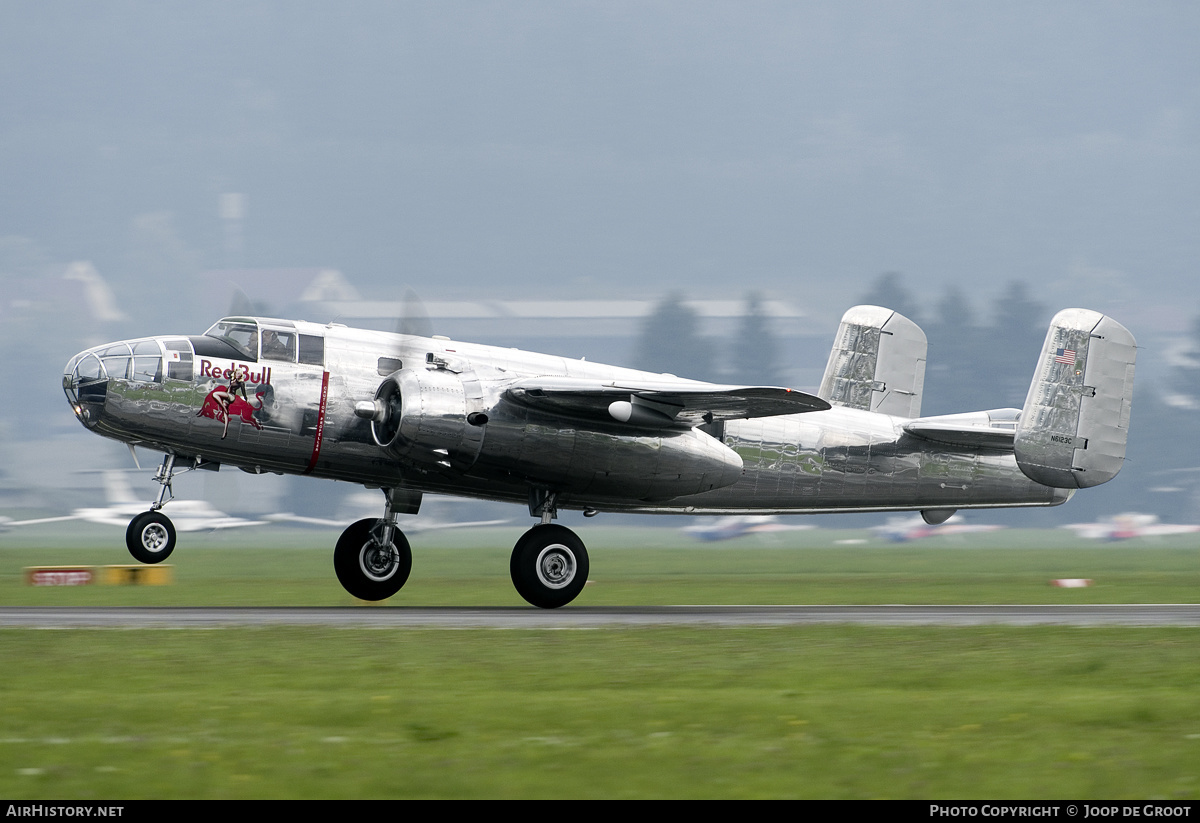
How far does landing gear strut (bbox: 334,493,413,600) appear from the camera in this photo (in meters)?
24.5

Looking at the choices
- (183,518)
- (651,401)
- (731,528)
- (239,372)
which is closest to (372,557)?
(239,372)

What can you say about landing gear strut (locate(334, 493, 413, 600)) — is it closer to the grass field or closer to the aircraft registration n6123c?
the aircraft registration n6123c

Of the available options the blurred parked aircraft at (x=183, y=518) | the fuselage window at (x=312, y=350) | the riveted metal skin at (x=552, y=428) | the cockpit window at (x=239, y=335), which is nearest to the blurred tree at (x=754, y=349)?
the blurred parked aircraft at (x=183, y=518)

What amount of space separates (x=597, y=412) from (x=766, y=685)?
31.3 ft

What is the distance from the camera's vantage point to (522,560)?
22.7 m

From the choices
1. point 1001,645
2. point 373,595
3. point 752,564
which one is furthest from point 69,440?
point 1001,645

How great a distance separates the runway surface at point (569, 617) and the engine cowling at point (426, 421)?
103 inches

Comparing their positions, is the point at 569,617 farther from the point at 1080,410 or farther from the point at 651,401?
the point at 1080,410

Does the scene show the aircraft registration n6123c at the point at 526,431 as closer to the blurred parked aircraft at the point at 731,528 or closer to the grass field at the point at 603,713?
the grass field at the point at 603,713

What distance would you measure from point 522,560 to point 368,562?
3.54 meters

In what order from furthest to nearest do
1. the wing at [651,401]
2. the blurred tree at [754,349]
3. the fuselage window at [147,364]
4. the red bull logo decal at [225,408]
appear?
1. the blurred tree at [754,349]
2. the red bull logo decal at [225,408]
3. the fuselage window at [147,364]
4. the wing at [651,401]

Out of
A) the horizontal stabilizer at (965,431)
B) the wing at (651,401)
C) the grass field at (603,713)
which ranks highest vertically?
the horizontal stabilizer at (965,431)

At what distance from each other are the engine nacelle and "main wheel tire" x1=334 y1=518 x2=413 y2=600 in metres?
3.06

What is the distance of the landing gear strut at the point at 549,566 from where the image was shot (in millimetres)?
22750
